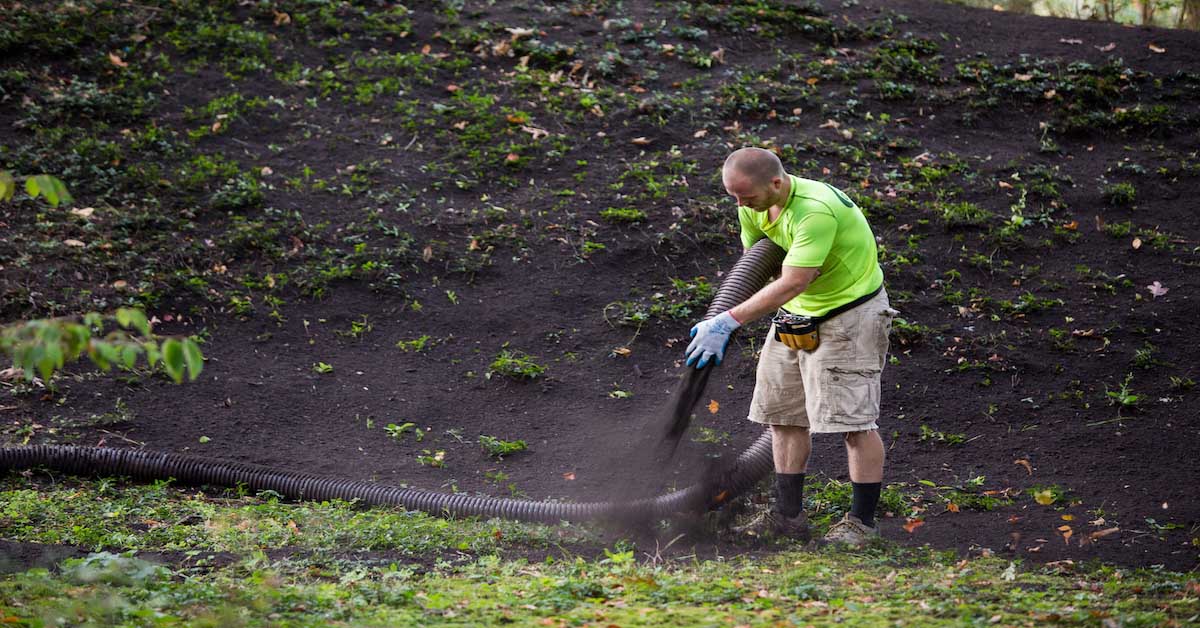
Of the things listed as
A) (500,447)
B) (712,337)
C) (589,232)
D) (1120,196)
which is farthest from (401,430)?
(1120,196)

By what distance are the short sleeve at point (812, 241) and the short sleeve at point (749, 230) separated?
430 millimetres

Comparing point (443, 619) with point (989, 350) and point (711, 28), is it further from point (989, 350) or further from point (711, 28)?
point (711, 28)

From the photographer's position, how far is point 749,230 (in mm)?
4711

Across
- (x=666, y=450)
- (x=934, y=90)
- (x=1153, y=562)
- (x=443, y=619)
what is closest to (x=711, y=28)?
(x=934, y=90)

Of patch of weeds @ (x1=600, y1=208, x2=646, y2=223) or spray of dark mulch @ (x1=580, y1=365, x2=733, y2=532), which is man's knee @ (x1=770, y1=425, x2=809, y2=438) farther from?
patch of weeds @ (x1=600, y1=208, x2=646, y2=223)

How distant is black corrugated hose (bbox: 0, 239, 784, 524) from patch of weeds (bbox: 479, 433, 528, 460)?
0.75 metres

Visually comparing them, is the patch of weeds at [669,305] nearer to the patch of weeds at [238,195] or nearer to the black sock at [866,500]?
the black sock at [866,500]

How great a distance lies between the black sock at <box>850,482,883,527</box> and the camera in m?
4.50

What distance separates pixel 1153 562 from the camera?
434 centimetres

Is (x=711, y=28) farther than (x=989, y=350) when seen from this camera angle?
Yes

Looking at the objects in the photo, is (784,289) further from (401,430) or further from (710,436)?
(401,430)

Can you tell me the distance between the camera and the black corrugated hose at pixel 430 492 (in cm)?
466

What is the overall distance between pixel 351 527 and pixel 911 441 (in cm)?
329

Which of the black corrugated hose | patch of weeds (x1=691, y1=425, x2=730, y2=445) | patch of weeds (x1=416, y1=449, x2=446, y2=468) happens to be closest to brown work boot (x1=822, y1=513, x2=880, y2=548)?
the black corrugated hose
